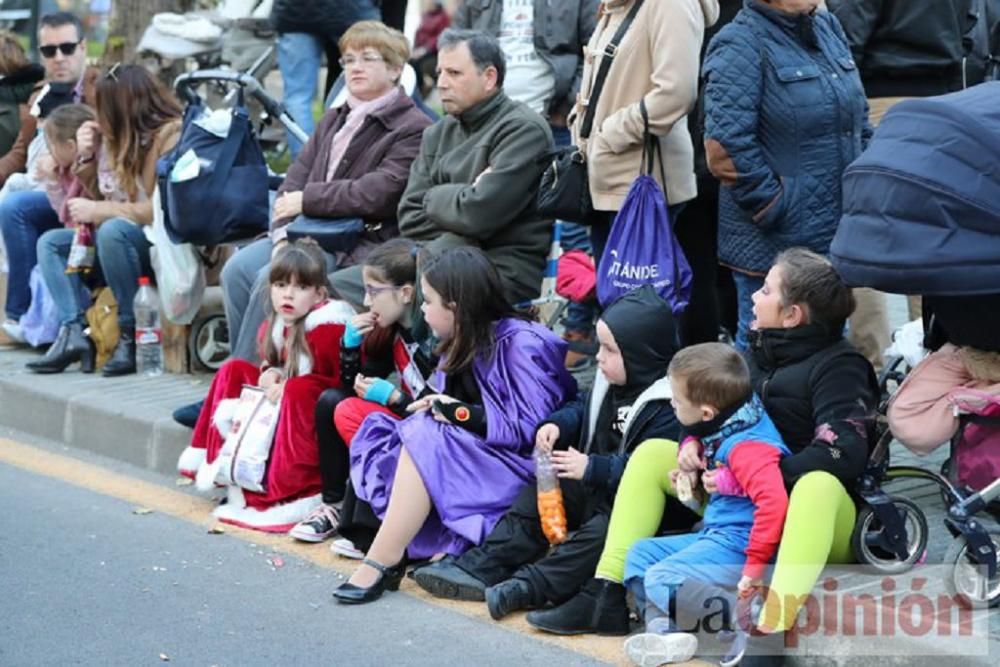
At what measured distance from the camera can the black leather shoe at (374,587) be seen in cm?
605

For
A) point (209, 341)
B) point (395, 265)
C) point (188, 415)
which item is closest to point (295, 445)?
point (395, 265)

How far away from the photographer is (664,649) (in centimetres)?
528

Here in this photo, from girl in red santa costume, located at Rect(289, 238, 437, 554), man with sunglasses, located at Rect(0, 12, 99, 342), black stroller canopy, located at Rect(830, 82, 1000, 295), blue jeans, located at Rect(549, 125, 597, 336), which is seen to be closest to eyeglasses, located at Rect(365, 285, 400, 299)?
girl in red santa costume, located at Rect(289, 238, 437, 554)

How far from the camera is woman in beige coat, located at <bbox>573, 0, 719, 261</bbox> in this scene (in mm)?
6691

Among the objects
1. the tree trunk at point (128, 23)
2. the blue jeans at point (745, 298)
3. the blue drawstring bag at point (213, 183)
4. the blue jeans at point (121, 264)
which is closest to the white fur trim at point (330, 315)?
the blue drawstring bag at point (213, 183)

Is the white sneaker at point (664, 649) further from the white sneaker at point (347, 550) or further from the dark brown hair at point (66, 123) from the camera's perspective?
the dark brown hair at point (66, 123)

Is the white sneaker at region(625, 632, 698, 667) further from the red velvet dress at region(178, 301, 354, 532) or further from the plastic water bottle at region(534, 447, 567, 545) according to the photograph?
the red velvet dress at region(178, 301, 354, 532)

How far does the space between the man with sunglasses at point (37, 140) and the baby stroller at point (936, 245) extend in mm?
5344

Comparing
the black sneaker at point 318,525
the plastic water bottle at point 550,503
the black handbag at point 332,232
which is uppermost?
the black handbag at point 332,232

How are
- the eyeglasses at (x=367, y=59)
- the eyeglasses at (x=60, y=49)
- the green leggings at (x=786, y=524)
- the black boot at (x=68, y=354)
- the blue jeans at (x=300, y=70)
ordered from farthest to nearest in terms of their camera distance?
the blue jeans at (x=300, y=70) → the eyeglasses at (x=60, y=49) → the black boot at (x=68, y=354) → the eyeglasses at (x=367, y=59) → the green leggings at (x=786, y=524)

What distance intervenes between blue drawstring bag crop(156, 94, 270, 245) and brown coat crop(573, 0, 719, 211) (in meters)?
2.07

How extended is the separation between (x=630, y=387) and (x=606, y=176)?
1.13 meters

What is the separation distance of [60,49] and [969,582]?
6.77 m

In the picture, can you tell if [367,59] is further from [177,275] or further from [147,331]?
[147,331]
